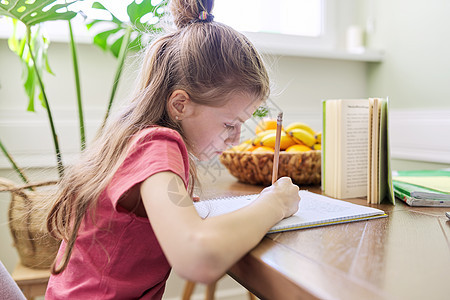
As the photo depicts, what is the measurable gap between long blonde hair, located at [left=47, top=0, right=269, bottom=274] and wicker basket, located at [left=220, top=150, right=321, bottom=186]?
319mm

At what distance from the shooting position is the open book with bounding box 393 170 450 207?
853 millimetres

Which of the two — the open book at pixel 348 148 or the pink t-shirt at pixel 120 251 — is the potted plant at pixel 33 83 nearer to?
the pink t-shirt at pixel 120 251

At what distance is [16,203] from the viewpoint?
1158 mm

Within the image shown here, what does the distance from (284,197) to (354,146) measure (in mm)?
348

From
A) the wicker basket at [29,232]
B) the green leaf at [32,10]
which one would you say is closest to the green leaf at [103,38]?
the green leaf at [32,10]

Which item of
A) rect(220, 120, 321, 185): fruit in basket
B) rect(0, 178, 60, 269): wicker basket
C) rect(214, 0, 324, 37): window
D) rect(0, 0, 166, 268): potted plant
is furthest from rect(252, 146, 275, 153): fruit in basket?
rect(214, 0, 324, 37): window

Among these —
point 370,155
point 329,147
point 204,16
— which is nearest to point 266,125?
point 329,147

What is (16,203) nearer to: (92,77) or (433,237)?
(92,77)

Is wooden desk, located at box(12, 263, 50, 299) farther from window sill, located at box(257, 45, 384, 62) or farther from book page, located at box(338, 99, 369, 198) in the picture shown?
window sill, located at box(257, 45, 384, 62)

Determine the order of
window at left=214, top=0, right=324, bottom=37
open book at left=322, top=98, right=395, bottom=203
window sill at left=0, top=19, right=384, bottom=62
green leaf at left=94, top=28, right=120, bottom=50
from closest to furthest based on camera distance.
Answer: open book at left=322, top=98, right=395, bottom=203 → green leaf at left=94, top=28, right=120, bottom=50 → window sill at left=0, top=19, right=384, bottom=62 → window at left=214, top=0, right=324, bottom=37

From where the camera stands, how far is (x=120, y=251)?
0.71 meters

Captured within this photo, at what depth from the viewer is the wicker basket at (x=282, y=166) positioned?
110cm

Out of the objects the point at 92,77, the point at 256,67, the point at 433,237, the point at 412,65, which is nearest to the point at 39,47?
the point at 92,77

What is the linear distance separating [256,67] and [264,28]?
50.3 inches
